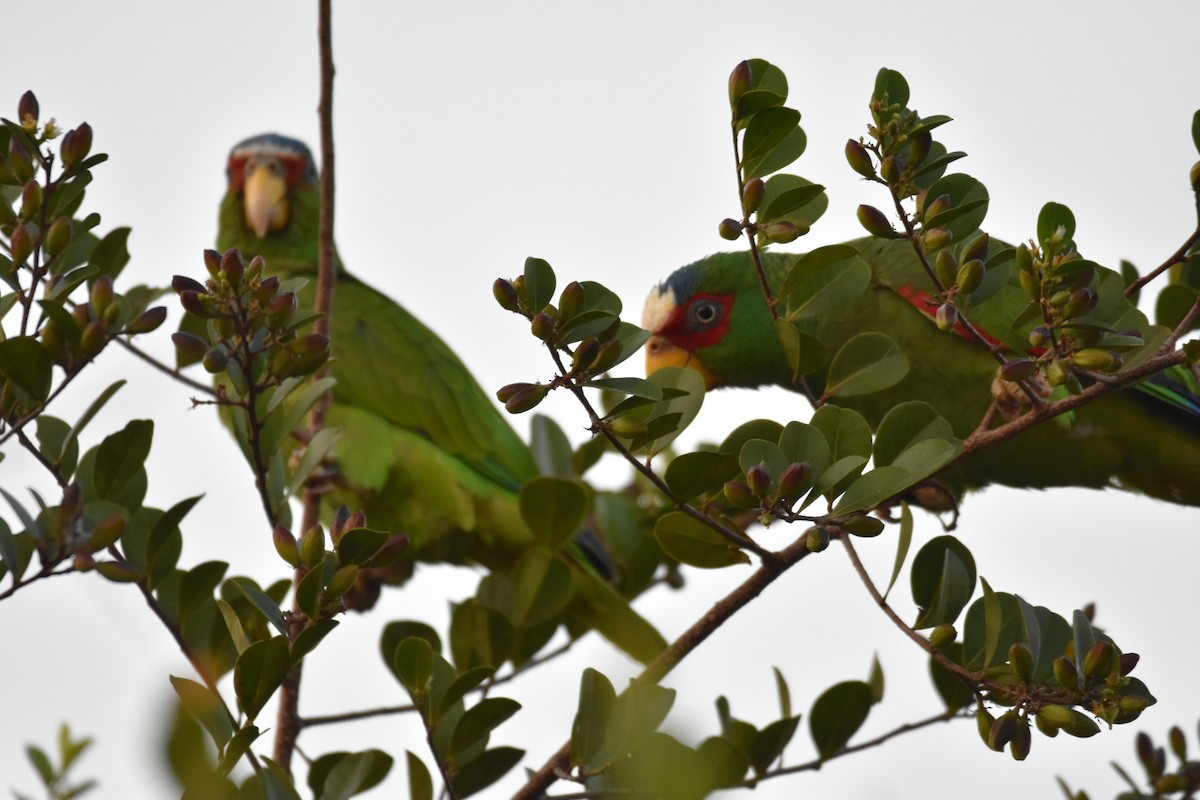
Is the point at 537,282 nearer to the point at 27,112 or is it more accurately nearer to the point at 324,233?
the point at 27,112

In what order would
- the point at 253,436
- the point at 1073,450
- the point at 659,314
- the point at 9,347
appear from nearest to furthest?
the point at 9,347 < the point at 253,436 < the point at 1073,450 < the point at 659,314

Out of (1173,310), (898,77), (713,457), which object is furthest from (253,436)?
(1173,310)

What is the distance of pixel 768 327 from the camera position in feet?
8.70

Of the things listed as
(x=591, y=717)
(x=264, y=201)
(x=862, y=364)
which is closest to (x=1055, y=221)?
(x=862, y=364)

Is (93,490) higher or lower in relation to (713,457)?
→ higher

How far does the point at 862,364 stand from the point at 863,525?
36 centimetres

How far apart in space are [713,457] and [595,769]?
1.35 ft

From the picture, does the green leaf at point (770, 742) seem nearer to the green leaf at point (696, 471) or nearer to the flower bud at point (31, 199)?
the green leaf at point (696, 471)

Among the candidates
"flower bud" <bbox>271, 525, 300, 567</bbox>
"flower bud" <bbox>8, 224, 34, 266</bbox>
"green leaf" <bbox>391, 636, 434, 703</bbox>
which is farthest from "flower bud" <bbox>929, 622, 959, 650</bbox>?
"flower bud" <bbox>8, 224, 34, 266</bbox>

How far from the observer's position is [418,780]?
1.53 m

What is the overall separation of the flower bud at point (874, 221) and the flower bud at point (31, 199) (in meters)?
0.96

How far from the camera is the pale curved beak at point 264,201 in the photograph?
400 centimetres

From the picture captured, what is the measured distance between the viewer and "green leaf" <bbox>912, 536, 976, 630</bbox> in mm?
1459

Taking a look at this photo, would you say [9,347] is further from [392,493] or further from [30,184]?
[392,493]
